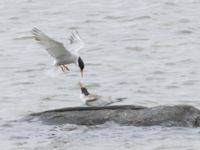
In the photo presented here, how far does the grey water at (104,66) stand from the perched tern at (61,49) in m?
0.31

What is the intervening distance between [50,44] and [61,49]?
0.83 feet

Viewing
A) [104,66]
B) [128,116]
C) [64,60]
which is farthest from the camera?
[104,66]

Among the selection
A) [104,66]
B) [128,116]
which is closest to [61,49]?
[128,116]

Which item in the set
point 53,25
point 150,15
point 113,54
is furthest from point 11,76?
point 150,15

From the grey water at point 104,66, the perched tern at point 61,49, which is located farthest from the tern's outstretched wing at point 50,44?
the grey water at point 104,66

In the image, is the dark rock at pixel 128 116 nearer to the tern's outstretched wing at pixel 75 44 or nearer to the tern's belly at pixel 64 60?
the tern's belly at pixel 64 60

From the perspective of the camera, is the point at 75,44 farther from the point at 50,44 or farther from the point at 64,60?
the point at 50,44

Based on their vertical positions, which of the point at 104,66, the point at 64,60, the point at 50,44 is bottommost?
the point at 104,66

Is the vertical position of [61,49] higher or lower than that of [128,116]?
higher

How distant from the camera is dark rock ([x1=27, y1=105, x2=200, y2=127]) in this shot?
35.0 ft

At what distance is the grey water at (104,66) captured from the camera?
35.0 feet

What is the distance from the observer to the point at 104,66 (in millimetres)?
16297

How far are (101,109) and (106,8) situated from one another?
34.3ft

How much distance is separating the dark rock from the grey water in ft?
0.30
